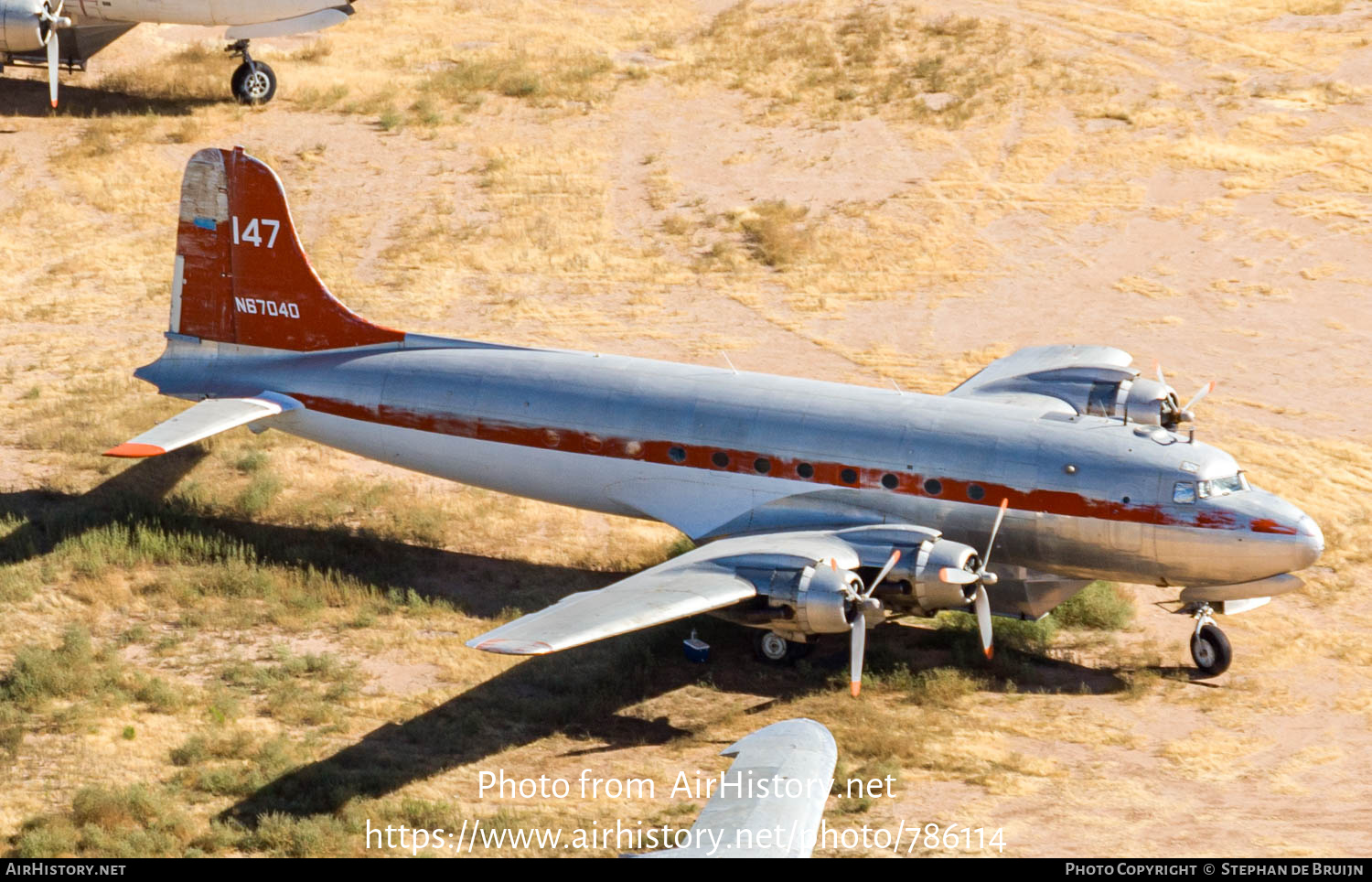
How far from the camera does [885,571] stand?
22344 millimetres

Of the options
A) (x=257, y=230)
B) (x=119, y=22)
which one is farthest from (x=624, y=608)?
(x=119, y=22)

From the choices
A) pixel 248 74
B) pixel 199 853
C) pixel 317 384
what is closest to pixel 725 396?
pixel 317 384

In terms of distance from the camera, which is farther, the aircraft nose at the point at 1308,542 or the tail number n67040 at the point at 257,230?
the tail number n67040 at the point at 257,230

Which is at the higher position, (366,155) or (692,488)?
(366,155)

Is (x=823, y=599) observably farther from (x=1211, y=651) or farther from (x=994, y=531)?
(x=1211, y=651)

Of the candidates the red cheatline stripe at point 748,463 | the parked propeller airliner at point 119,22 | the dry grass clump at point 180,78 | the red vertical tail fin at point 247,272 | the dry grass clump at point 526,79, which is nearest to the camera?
the red cheatline stripe at point 748,463

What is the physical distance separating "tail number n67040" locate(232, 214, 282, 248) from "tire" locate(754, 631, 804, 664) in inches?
495

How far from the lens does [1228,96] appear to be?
5147cm

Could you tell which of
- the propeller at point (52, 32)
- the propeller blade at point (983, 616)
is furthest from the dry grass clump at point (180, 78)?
the propeller blade at point (983, 616)

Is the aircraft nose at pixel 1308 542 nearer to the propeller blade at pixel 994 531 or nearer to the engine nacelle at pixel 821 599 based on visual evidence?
the propeller blade at pixel 994 531

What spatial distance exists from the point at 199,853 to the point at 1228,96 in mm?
44529

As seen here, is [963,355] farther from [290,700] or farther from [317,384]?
[290,700]

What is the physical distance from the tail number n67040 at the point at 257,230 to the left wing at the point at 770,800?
57.4 feet

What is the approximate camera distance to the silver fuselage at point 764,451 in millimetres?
23547
